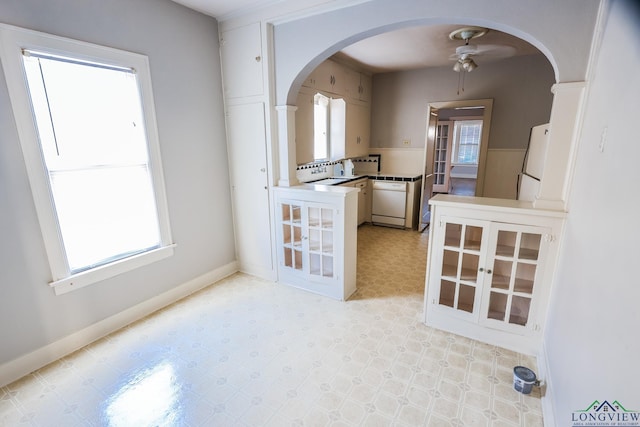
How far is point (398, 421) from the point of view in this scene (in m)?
1.62

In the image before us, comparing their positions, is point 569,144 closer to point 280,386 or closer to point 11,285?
point 280,386

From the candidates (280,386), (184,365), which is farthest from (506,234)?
(184,365)

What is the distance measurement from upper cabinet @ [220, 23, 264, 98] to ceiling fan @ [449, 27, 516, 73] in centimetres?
217

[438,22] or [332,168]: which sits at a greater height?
[438,22]

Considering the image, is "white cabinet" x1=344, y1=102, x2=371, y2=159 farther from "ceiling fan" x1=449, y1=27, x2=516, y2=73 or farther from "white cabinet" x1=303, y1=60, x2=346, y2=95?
"ceiling fan" x1=449, y1=27, x2=516, y2=73

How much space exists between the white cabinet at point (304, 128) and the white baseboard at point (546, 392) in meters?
3.06

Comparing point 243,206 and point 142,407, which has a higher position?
point 243,206

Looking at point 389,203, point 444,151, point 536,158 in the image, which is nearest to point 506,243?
point 536,158

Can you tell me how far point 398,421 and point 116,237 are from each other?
242cm

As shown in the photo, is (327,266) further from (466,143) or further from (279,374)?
(466,143)

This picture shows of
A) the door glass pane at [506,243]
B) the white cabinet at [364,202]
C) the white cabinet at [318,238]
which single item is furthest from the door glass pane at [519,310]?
the white cabinet at [364,202]

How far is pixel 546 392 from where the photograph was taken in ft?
5.59

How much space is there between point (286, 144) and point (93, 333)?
2.26m

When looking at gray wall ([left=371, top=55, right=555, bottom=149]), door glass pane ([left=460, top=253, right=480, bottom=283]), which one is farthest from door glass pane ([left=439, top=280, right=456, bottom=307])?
gray wall ([left=371, top=55, right=555, bottom=149])
